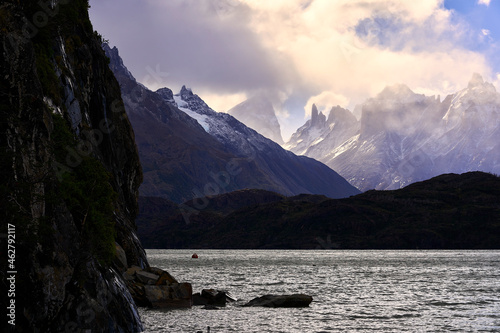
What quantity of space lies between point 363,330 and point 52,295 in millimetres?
28564

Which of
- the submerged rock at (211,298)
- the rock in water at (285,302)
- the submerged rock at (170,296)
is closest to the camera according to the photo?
the submerged rock at (170,296)

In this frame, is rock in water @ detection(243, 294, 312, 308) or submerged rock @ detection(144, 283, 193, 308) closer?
submerged rock @ detection(144, 283, 193, 308)

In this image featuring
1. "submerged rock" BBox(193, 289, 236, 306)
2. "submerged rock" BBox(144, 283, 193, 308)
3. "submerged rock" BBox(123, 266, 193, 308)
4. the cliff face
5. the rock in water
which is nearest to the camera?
the cliff face

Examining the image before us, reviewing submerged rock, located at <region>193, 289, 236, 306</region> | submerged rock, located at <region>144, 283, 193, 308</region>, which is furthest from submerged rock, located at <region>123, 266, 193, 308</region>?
submerged rock, located at <region>193, 289, 236, 306</region>

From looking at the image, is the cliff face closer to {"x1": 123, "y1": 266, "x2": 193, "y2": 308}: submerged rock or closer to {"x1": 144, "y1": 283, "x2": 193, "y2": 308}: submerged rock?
{"x1": 123, "y1": 266, "x2": 193, "y2": 308}: submerged rock

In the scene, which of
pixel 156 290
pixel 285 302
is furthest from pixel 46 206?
pixel 285 302

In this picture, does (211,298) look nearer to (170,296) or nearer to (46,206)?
(170,296)

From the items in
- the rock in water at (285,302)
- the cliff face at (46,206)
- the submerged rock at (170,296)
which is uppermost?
the cliff face at (46,206)

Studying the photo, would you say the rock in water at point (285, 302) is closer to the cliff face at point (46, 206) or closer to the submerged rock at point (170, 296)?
the submerged rock at point (170, 296)

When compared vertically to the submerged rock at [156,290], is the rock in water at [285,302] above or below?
below

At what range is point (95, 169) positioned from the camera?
51656 millimetres

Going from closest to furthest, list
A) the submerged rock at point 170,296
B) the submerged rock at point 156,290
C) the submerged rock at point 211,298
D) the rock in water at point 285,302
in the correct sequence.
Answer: the submerged rock at point 156,290, the submerged rock at point 170,296, the rock in water at point 285,302, the submerged rock at point 211,298

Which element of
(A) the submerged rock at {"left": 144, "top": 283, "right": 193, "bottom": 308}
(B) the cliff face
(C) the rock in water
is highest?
(B) the cliff face

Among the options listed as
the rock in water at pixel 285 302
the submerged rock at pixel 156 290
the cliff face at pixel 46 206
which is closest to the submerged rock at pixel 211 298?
the submerged rock at pixel 156 290
